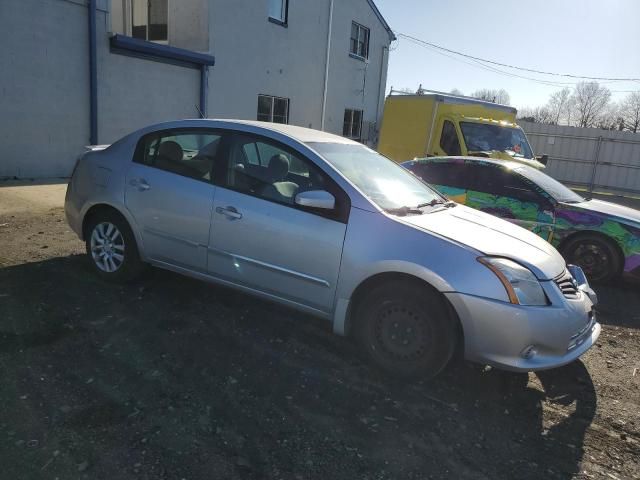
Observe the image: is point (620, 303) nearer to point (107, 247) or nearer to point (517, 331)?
point (517, 331)

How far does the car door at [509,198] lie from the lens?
6570 mm

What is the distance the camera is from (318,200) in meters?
3.67

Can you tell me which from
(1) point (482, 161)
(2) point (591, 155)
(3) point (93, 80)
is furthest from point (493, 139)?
(2) point (591, 155)

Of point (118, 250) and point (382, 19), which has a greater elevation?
point (382, 19)

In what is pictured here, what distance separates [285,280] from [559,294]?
1.94m

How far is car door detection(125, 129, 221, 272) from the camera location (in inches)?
170

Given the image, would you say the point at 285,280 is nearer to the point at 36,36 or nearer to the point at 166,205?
the point at 166,205

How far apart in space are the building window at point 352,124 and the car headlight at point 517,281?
17907 mm

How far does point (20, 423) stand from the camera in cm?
278

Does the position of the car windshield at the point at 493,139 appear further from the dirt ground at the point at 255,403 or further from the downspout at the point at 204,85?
the downspout at the point at 204,85

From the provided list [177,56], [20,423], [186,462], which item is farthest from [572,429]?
[177,56]

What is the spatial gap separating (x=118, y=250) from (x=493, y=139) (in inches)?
329

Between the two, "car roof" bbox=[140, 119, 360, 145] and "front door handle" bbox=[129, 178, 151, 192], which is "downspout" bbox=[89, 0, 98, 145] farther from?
"front door handle" bbox=[129, 178, 151, 192]

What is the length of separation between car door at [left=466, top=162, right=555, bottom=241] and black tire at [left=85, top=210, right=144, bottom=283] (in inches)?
179
